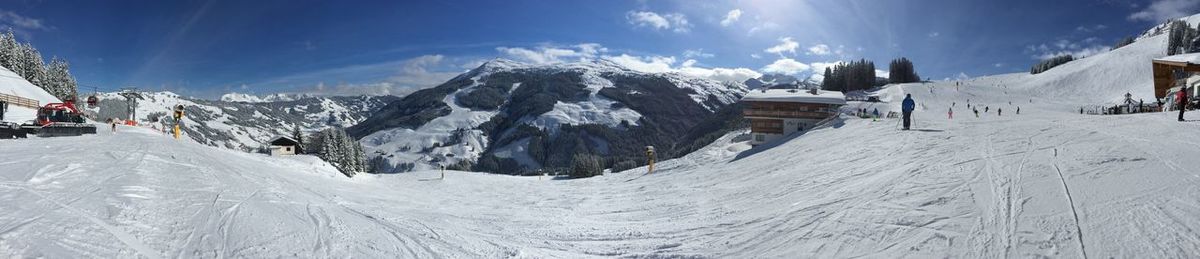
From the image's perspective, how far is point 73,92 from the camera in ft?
253

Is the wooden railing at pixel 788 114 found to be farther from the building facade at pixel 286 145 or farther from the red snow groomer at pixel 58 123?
the building facade at pixel 286 145

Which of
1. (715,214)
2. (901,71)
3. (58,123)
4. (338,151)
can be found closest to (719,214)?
(715,214)

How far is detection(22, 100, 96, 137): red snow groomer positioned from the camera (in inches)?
1059

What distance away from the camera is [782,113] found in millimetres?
52844

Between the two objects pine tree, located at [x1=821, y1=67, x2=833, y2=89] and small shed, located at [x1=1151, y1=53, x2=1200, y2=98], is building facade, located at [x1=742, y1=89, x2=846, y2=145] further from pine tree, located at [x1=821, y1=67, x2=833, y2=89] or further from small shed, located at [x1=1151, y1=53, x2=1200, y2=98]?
pine tree, located at [x1=821, y1=67, x2=833, y2=89]

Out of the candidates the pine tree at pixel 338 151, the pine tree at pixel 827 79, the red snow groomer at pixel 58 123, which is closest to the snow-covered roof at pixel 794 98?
the pine tree at pixel 338 151

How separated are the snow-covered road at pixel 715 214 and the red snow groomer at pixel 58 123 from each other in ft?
53.3

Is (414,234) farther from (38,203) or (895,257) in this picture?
(895,257)

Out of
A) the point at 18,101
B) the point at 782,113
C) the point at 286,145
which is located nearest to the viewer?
the point at 18,101

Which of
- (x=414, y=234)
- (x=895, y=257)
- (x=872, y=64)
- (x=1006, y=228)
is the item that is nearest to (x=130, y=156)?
(x=414, y=234)

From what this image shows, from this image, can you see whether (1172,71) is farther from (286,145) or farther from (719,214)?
(286,145)

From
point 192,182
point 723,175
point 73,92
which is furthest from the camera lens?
point 73,92

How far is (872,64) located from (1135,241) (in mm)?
162209

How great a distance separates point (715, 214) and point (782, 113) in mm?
42960
